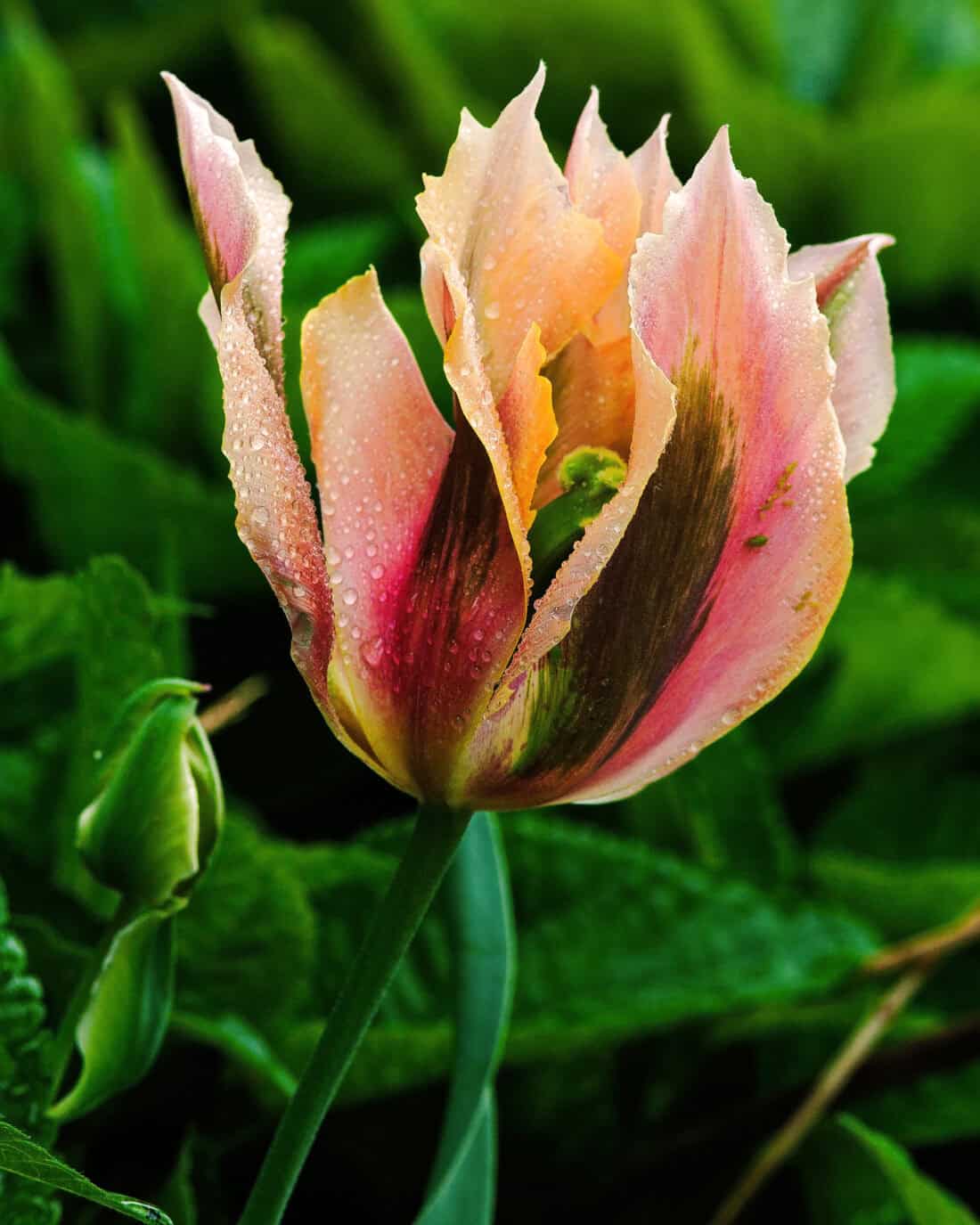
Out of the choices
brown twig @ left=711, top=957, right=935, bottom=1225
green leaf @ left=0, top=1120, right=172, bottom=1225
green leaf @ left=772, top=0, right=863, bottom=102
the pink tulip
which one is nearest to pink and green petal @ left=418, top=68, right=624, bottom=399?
the pink tulip

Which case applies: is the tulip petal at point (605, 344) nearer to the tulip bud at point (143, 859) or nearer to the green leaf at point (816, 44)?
the tulip bud at point (143, 859)

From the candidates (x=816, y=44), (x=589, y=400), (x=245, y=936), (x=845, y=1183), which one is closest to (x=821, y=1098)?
(x=845, y=1183)

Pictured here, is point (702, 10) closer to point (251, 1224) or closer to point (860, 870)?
point (860, 870)

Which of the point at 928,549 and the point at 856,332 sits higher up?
the point at 856,332

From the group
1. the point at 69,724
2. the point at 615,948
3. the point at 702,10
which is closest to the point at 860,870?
the point at 615,948

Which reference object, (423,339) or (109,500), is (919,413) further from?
(109,500)

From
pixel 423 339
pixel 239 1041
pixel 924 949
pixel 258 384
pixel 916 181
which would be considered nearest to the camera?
pixel 258 384

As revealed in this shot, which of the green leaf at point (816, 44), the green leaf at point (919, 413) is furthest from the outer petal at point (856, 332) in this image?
the green leaf at point (816, 44)
